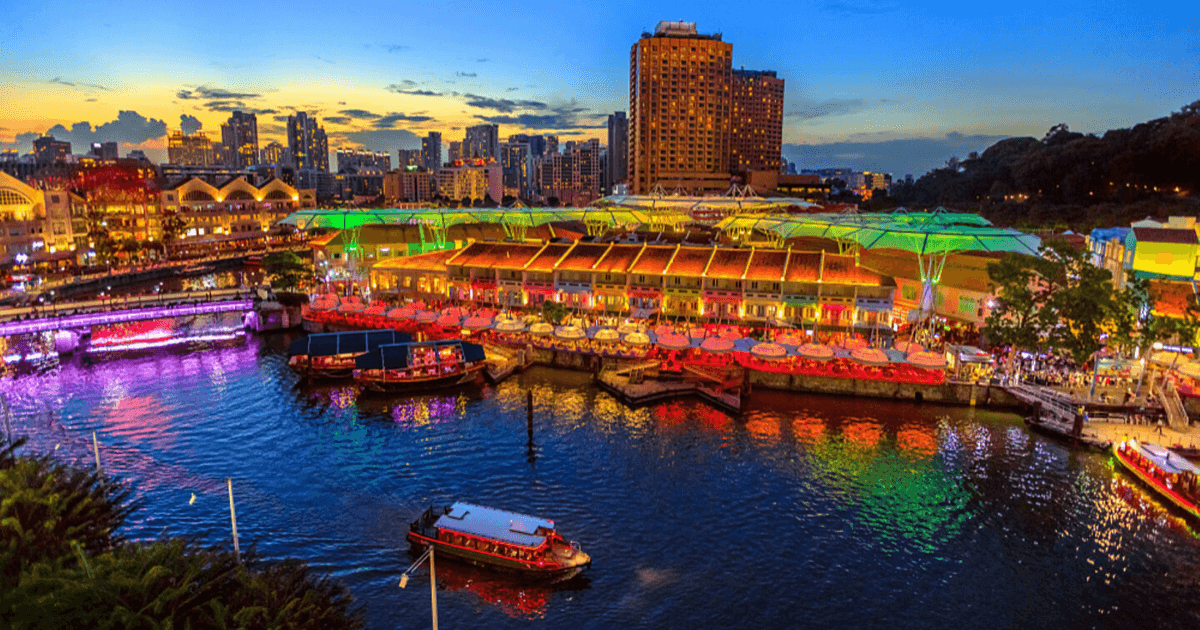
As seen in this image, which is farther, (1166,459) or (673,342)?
(673,342)

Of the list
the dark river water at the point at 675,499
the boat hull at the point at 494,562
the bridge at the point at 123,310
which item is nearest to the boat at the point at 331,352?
the dark river water at the point at 675,499


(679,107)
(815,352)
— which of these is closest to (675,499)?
(815,352)

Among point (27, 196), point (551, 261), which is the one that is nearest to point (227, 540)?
point (551, 261)

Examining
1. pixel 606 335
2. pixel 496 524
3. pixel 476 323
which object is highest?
pixel 476 323

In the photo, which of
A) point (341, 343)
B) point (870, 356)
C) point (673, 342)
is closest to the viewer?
point (870, 356)

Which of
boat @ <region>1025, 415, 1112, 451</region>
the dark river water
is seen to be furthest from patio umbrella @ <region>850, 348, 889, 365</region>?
boat @ <region>1025, 415, 1112, 451</region>

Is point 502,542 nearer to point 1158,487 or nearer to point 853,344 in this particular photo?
point 1158,487

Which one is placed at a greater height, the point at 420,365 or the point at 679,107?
the point at 679,107
